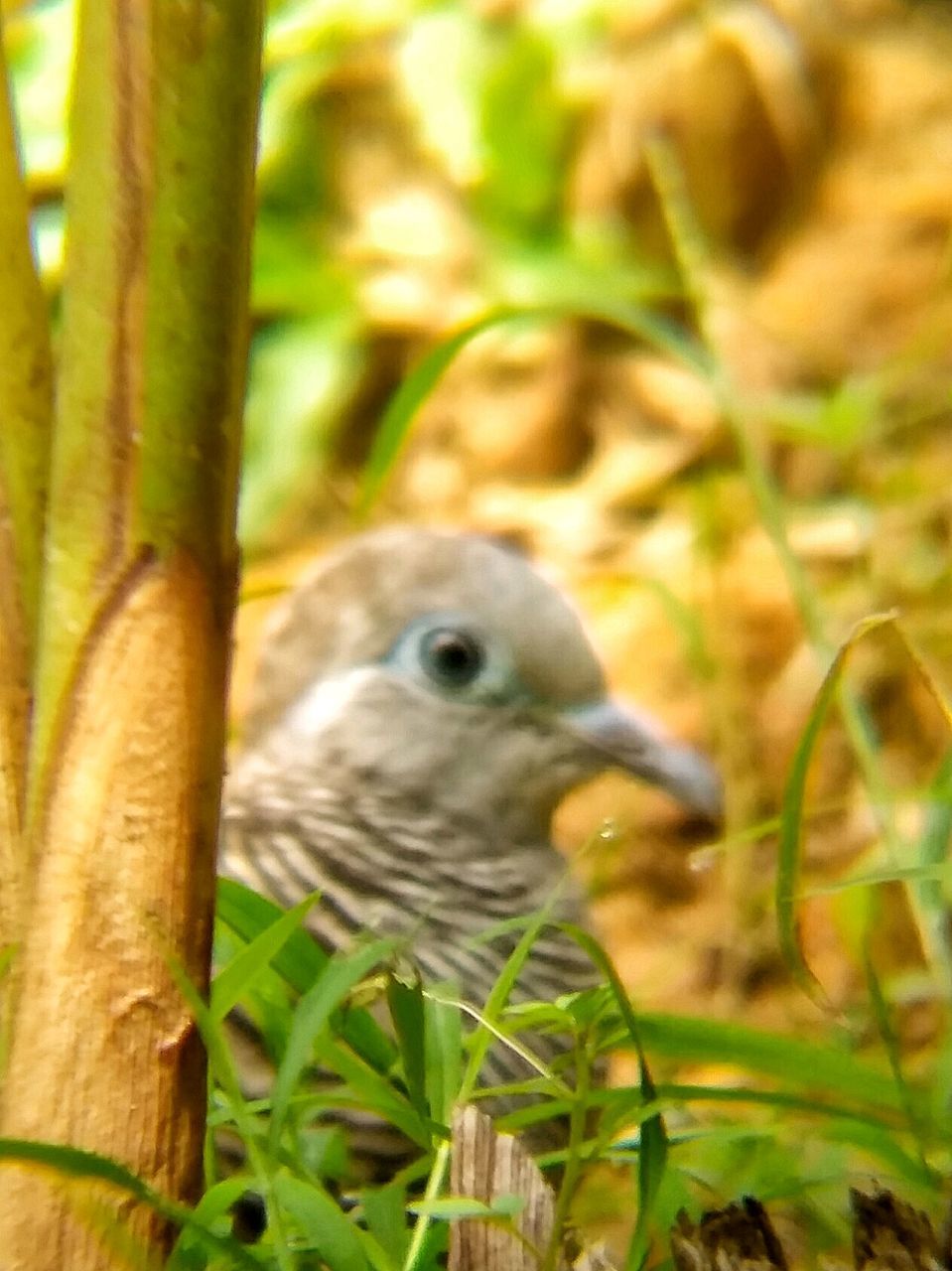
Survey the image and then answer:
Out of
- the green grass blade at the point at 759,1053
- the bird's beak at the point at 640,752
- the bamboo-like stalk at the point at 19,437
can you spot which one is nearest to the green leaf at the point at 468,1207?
the green grass blade at the point at 759,1053

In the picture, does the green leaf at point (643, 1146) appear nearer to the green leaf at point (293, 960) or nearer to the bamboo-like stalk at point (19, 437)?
the green leaf at point (293, 960)

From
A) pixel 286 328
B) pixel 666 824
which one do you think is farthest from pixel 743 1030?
pixel 286 328

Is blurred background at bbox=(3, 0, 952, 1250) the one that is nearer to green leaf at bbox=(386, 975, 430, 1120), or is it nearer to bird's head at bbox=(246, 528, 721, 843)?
bird's head at bbox=(246, 528, 721, 843)

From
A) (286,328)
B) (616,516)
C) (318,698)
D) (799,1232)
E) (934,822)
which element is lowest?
(799,1232)

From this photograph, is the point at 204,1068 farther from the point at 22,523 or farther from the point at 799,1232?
the point at 799,1232

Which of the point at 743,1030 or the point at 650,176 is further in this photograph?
the point at 650,176

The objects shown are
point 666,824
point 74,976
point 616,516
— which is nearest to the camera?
point 74,976

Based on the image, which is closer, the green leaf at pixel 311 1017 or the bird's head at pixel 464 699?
the green leaf at pixel 311 1017
